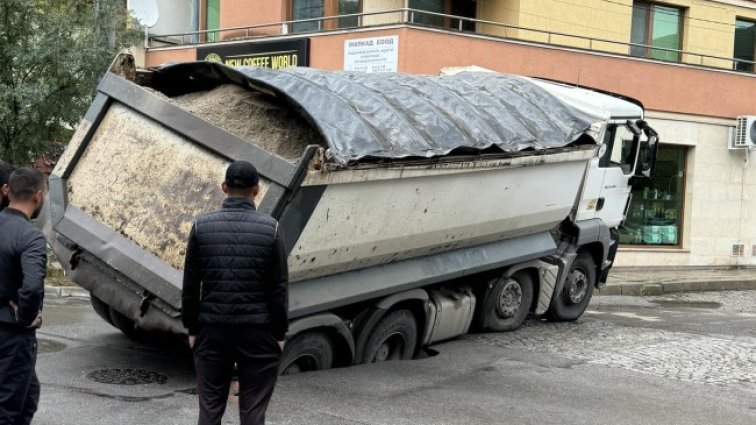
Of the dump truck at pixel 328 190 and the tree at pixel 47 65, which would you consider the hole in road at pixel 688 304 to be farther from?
the tree at pixel 47 65

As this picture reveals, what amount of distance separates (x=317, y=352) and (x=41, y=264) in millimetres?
3237

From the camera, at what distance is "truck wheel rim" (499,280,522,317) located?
397 inches

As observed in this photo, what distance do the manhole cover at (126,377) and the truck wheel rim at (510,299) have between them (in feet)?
14.3

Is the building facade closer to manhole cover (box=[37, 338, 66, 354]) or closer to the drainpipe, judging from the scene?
the drainpipe

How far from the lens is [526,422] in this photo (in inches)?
251

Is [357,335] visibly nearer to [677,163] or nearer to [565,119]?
[565,119]

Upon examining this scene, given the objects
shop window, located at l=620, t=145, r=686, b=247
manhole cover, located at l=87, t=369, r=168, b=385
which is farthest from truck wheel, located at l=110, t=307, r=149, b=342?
shop window, located at l=620, t=145, r=686, b=247

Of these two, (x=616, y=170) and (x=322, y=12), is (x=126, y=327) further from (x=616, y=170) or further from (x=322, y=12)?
(x=322, y=12)

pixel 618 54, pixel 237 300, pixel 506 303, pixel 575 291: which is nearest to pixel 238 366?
pixel 237 300

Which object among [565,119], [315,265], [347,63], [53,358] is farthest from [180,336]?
[347,63]

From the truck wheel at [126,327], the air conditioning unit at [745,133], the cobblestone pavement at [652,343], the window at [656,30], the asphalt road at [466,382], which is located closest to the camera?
the asphalt road at [466,382]

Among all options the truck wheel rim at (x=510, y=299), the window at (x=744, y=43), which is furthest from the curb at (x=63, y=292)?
the window at (x=744, y=43)

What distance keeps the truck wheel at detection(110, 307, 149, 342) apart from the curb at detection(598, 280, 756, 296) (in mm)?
9436

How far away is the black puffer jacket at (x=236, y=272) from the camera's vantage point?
14.8 feet
